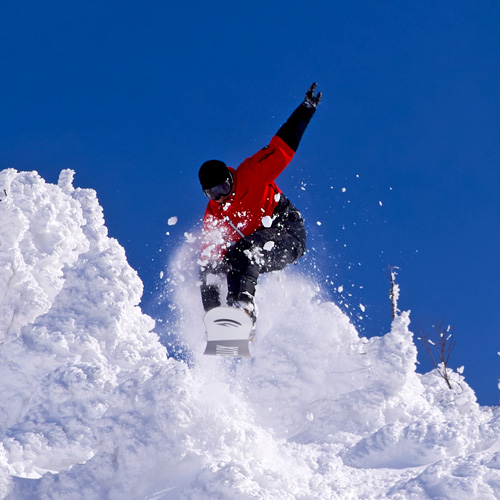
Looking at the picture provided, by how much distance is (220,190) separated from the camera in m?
5.81

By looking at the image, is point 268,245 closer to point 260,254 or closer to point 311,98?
→ point 260,254

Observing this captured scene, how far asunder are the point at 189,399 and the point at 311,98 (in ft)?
12.4

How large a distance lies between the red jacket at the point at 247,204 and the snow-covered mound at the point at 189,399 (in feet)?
3.87

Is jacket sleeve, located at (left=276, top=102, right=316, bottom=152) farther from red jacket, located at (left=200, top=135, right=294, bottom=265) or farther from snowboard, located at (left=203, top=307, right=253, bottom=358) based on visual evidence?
snowboard, located at (left=203, top=307, right=253, bottom=358)

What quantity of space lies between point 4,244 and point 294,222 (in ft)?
50.2

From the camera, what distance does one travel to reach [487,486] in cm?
509

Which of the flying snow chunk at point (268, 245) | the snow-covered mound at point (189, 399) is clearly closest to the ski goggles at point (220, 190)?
the flying snow chunk at point (268, 245)

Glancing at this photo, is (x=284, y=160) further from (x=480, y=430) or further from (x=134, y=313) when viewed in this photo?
(x=134, y=313)

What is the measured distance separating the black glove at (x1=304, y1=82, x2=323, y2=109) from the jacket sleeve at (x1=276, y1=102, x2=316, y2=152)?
0.03 m

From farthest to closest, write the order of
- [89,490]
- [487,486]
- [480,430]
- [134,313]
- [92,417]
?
[134,313] → [92,417] → [480,430] → [89,490] → [487,486]

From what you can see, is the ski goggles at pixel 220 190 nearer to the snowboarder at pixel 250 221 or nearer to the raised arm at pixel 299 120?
the snowboarder at pixel 250 221

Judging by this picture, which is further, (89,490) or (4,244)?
(4,244)

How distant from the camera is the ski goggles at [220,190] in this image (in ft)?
18.9

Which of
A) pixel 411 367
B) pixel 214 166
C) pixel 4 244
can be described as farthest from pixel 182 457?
pixel 4 244
